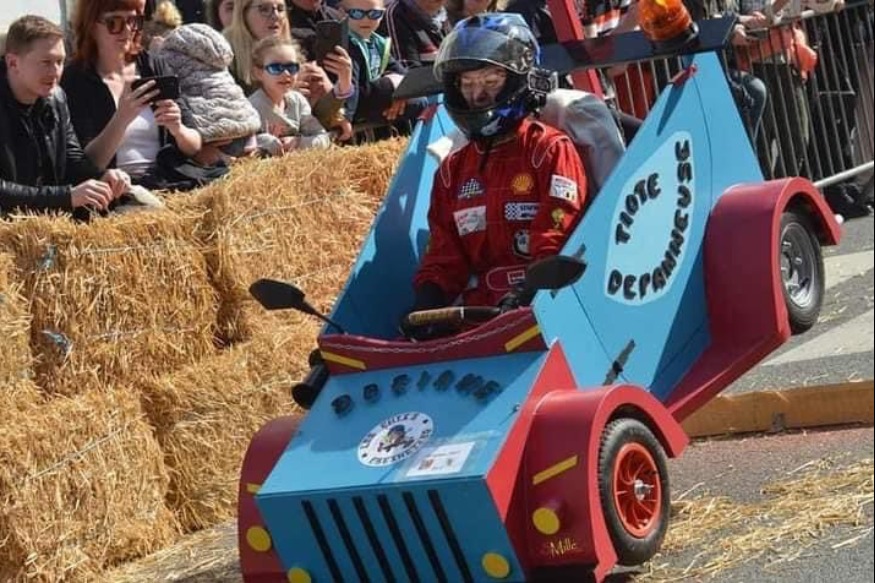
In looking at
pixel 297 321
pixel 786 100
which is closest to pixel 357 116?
pixel 297 321

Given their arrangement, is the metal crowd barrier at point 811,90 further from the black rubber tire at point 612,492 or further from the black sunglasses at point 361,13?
the black rubber tire at point 612,492

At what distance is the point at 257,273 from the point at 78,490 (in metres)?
1.52

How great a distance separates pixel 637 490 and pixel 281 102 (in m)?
4.28

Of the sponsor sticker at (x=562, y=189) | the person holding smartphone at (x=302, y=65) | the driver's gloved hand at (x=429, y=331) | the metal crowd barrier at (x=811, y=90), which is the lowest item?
the metal crowd barrier at (x=811, y=90)

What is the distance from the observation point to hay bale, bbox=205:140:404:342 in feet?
26.5

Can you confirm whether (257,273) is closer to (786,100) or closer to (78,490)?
(78,490)

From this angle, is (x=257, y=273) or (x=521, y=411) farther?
(x=257, y=273)

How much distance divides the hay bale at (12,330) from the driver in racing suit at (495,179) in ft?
5.55

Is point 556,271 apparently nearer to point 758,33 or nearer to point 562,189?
point 562,189

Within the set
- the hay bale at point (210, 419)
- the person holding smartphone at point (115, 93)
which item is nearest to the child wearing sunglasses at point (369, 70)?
the person holding smartphone at point (115, 93)

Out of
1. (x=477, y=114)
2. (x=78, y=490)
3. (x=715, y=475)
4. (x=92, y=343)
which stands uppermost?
(x=477, y=114)

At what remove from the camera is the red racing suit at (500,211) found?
251 inches

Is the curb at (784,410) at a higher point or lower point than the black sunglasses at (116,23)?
lower

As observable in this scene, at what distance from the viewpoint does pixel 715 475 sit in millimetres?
7004
